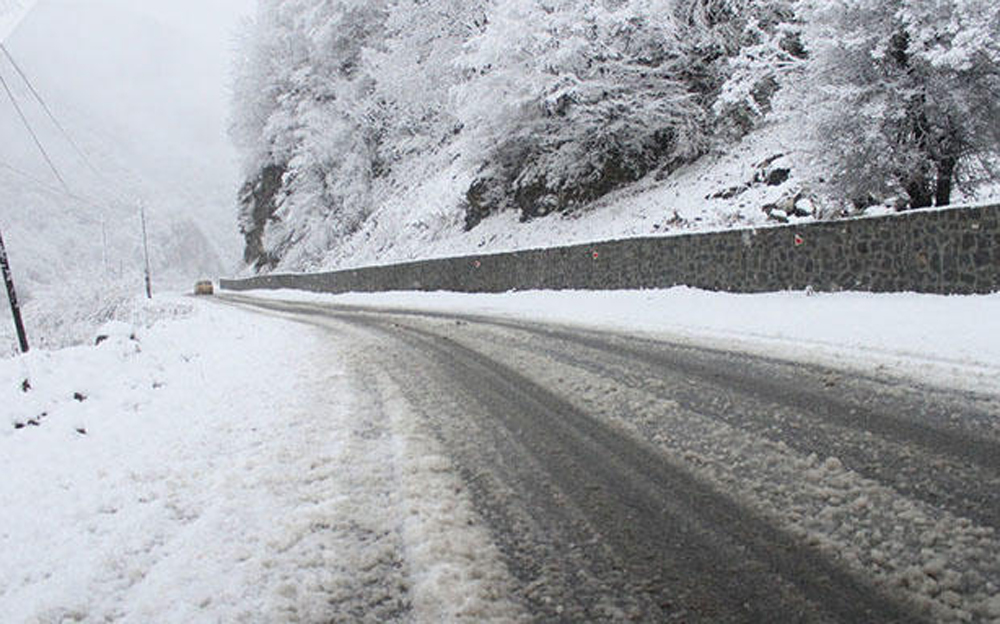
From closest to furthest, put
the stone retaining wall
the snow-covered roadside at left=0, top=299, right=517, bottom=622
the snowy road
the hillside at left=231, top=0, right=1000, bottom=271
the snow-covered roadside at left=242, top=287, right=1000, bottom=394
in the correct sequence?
the snowy road → the snow-covered roadside at left=0, top=299, right=517, bottom=622 → the snow-covered roadside at left=242, top=287, right=1000, bottom=394 → the stone retaining wall → the hillside at left=231, top=0, right=1000, bottom=271

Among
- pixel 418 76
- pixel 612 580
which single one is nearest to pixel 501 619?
pixel 612 580

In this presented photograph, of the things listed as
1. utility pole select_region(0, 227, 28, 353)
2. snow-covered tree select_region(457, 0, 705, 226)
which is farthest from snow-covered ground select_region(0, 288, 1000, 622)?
snow-covered tree select_region(457, 0, 705, 226)

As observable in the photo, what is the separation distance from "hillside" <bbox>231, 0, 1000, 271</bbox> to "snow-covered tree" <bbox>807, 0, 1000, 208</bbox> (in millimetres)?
32

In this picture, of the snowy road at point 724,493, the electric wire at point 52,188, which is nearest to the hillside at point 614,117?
the snowy road at point 724,493

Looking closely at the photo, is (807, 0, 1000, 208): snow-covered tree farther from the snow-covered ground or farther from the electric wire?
the electric wire

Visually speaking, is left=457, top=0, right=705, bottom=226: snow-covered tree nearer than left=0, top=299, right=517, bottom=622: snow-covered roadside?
No

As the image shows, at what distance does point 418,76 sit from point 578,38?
493 inches

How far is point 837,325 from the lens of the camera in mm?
7660

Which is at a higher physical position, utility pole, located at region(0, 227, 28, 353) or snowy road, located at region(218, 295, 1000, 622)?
utility pole, located at region(0, 227, 28, 353)

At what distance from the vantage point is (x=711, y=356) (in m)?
A: 6.43

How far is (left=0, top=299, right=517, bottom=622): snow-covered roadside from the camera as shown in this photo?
87.0 inches

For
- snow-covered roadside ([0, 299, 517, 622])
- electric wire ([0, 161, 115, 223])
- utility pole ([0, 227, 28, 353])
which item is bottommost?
snow-covered roadside ([0, 299, 517, 622])

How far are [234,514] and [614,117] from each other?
18.5 m

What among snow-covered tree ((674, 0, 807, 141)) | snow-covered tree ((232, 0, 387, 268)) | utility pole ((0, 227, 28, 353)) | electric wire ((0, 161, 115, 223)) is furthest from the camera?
electric wire ((0, 161, 115, 223))
